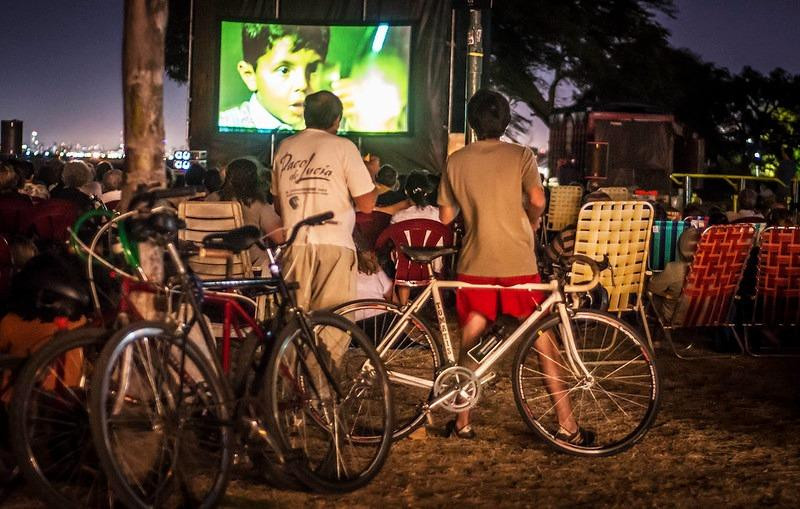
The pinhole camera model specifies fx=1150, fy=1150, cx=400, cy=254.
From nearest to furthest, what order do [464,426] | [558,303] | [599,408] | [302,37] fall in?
[558,303] → [464,426] → [599,408] → [302,37]

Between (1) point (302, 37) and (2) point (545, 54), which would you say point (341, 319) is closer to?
(1) point (302, 37)

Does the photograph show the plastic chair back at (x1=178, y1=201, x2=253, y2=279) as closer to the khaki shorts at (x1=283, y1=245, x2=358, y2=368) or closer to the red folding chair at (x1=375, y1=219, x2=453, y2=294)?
the khaki shorts at (x1=283, y1=245, x2=358, y2=368)

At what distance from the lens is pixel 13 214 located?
7125 millimetres

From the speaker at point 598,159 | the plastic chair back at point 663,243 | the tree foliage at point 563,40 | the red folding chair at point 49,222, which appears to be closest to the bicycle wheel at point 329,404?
the red folding chair at point 49,222

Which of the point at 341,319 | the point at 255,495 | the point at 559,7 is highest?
the point at 559,7

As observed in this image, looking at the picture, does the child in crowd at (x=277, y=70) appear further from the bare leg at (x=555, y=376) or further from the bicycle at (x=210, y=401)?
the bicycle at (x=210, y=401)

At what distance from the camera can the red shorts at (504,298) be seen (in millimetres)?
5914

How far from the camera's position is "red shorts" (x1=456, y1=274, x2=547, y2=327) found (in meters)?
5.91

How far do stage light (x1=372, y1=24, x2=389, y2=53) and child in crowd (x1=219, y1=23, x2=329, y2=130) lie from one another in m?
0.71

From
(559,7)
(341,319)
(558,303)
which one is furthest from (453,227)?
(559,7)

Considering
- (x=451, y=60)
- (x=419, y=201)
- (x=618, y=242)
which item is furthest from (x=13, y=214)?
(x=451, y=60)

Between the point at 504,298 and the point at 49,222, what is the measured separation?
291 cm

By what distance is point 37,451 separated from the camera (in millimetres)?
4430

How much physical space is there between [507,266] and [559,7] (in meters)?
29.3
